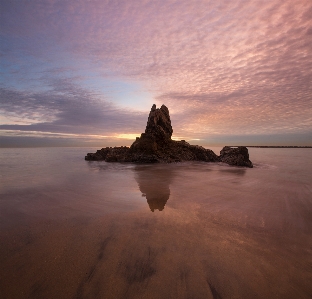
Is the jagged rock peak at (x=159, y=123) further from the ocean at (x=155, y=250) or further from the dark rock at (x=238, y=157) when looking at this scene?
the ocean at (x=155, y=250)

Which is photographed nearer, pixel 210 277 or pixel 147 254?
pixel 210 277

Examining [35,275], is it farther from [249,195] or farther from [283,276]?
[249,195]

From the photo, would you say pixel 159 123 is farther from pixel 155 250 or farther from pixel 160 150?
pixel 155 250

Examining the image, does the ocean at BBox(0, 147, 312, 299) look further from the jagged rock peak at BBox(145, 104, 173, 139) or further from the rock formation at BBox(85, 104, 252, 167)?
the jagged rock peak at BBox(145, 104, 173, 139)

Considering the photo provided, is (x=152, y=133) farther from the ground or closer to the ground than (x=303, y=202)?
farther from the ground

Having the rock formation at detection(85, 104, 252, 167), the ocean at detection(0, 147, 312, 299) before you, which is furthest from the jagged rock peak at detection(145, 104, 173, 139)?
the ocean at detection(0, 147, 312, 299)

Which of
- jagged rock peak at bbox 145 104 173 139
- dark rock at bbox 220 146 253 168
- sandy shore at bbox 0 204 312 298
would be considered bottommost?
sandy shore at bbox 0 204 312 298

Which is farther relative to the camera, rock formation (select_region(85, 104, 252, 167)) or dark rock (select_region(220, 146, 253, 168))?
rock formation (select_region(85, 104, 252, 167))

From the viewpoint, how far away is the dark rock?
2073 centimetres

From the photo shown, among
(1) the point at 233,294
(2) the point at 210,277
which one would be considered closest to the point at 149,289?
(2) the point at 210,277

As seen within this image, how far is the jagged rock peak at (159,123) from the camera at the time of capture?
27.6 metres

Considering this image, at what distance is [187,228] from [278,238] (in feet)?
6.61

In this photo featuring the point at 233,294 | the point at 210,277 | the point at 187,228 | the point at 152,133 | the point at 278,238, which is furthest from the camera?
the point at 152,133

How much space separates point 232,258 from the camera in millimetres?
3100
